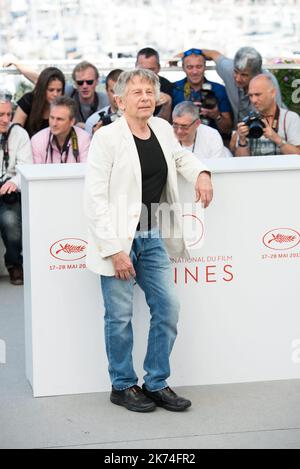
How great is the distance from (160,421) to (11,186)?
3663 millimetres

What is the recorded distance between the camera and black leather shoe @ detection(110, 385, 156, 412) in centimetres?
549

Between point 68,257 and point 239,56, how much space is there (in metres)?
4.49

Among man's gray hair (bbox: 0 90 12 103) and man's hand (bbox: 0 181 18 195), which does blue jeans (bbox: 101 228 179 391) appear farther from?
man's gray hair (bbox: 0 90 12 103)

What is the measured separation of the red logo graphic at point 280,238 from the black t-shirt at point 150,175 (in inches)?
30.9

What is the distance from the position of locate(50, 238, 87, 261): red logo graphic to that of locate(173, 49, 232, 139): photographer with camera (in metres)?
3.99

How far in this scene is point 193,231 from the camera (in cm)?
575

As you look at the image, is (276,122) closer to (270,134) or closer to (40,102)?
(270,134)

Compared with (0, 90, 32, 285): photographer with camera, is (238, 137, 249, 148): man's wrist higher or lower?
higher

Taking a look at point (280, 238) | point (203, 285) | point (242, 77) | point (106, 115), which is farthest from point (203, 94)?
point (203, 285)

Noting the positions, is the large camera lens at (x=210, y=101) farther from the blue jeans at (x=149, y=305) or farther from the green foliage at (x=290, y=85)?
the blue jeans at (x=149, y=305)

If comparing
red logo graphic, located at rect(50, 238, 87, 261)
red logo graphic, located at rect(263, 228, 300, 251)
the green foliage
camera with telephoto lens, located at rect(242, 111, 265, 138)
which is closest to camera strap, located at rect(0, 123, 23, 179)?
camera with telephoto lens, located at rect(242, 111, 265, 138)

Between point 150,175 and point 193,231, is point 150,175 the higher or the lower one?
the higher one

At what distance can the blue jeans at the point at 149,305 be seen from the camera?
17.7ft

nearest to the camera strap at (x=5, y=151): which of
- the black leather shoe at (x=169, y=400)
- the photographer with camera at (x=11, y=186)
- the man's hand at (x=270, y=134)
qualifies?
the photographer with camera at (x=11, y=186)
